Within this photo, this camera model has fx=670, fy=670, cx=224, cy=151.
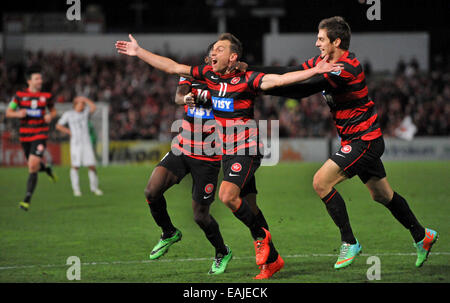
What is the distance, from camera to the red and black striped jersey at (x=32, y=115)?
13430mm

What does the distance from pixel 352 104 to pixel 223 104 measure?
4.44ft

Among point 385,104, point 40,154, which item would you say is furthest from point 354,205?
point 385,104

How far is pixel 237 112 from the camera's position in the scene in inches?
275

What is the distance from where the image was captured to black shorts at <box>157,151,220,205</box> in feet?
24.5

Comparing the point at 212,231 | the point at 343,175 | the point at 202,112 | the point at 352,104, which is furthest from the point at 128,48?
the point at 343,175

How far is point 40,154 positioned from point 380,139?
8.04 metres

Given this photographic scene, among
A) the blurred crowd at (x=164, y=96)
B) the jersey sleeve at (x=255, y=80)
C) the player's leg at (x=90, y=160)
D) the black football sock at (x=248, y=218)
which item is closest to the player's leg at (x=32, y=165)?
the player's leg at (x=90, y=160)

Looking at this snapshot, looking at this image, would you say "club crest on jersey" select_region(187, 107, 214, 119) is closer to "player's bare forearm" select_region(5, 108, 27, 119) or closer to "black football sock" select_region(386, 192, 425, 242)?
"black football sock" select_region(386, 192, 425, 242)

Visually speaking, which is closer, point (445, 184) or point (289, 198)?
point (289, 198)

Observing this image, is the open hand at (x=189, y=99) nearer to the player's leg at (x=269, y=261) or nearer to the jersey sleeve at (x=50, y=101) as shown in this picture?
the player's leg at (x=269, y=261)

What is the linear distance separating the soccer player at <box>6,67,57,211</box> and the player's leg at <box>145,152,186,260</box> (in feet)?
20.2

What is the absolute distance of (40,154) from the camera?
1325 cm

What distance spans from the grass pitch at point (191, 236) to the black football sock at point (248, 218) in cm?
48
